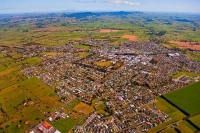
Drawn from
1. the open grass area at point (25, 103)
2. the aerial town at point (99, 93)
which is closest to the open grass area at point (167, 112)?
the aerial town at point (99, 93)

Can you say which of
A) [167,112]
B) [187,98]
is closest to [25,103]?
[167,112]

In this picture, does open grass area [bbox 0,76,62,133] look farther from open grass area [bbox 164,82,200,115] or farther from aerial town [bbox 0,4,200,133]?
open grass area [bbox 164,82,200,115]

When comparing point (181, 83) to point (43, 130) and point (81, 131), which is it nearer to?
point (81, 131)

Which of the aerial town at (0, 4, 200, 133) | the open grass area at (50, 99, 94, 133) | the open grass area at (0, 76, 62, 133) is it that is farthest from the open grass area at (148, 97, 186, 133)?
the open grass area at (0, 76, 62, 133)

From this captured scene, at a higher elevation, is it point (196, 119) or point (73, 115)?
point (196, 119)

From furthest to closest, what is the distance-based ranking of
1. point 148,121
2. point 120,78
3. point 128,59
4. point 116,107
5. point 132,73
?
point 128,59 → point 132,73 → point 120,78 → point 116,107 → point 148,121

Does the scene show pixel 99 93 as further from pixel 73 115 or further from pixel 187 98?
pixel 187 98

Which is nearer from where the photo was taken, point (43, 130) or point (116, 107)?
point (43, 130)

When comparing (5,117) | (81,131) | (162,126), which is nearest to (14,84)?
(5,117)
